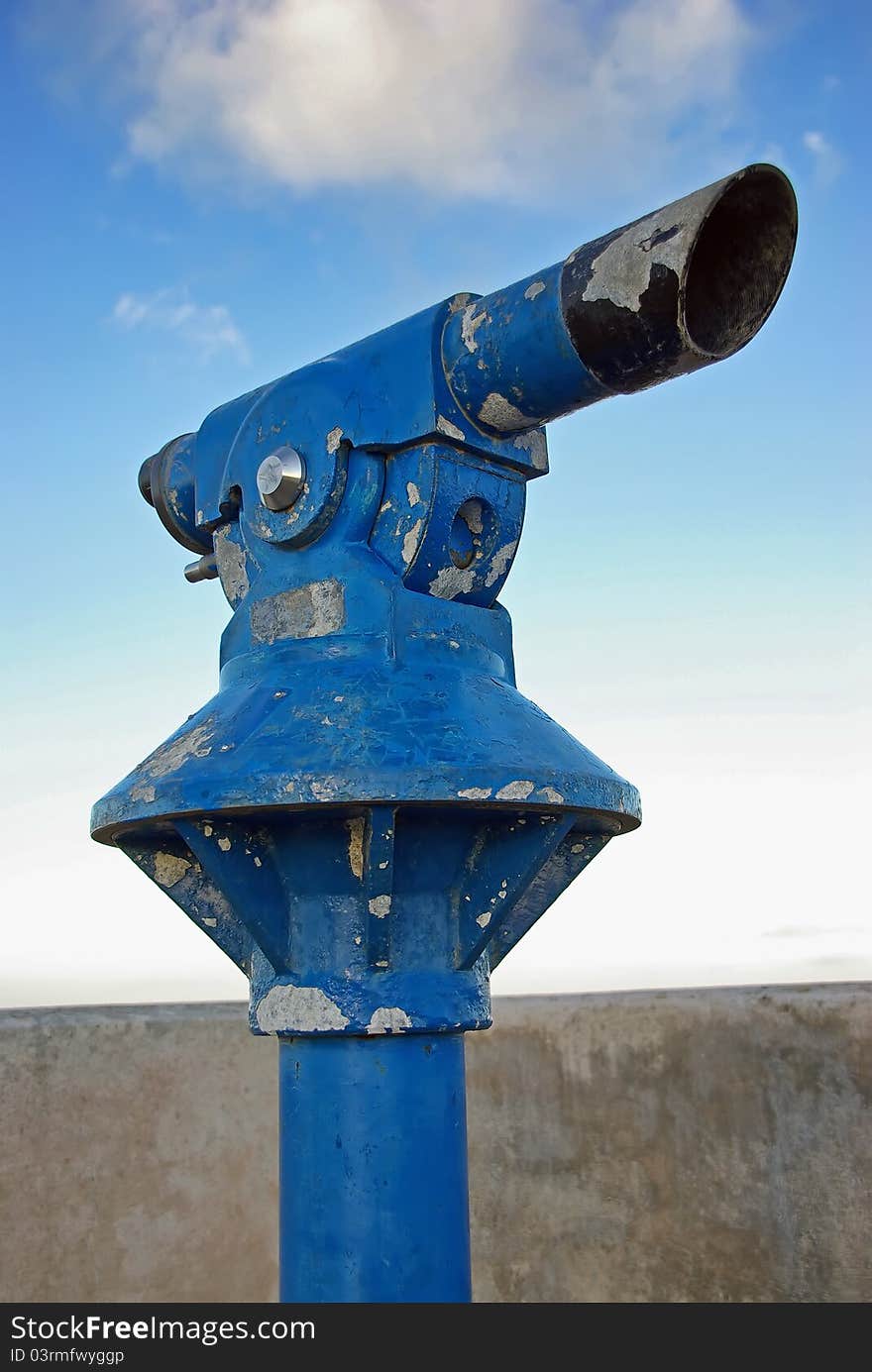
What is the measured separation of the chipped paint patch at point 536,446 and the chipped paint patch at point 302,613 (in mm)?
522

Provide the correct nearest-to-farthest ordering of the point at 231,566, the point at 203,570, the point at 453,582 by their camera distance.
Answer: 1. the point at 453,582
2. the point at 231,566
3. the point at 203,570

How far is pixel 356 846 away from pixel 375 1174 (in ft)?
1.96

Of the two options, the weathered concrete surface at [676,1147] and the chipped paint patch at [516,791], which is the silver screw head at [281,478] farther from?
Answer: the weathered concrete surface at [676,1147]

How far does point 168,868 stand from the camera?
2.61 metres

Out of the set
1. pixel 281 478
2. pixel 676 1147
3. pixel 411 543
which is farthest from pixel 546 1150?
pixel 281 478

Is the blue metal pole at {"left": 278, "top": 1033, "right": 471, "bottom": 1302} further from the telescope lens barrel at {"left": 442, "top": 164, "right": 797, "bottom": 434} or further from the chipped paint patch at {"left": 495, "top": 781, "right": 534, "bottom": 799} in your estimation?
the telescope lens barrel at {"left": 442, "top": 164, "right": 797, "bottom": 434}

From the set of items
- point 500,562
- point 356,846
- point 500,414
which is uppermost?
point 500,414

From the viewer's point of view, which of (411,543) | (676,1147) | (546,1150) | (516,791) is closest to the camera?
(516,791)

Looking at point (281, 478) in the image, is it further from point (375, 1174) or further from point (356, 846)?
point (375, 1174)

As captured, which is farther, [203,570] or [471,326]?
[203,570]

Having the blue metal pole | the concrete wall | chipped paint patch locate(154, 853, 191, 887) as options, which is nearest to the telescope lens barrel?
chipped paint patch locate(154, 853, 191, 887)

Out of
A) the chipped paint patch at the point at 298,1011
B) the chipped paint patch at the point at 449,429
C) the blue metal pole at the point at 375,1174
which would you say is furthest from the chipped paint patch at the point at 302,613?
the blue metal pole at the point at 375,1174

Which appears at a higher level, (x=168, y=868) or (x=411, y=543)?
(x=411, y=543)

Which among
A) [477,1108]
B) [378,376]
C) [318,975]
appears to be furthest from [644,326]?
[477,1108]
